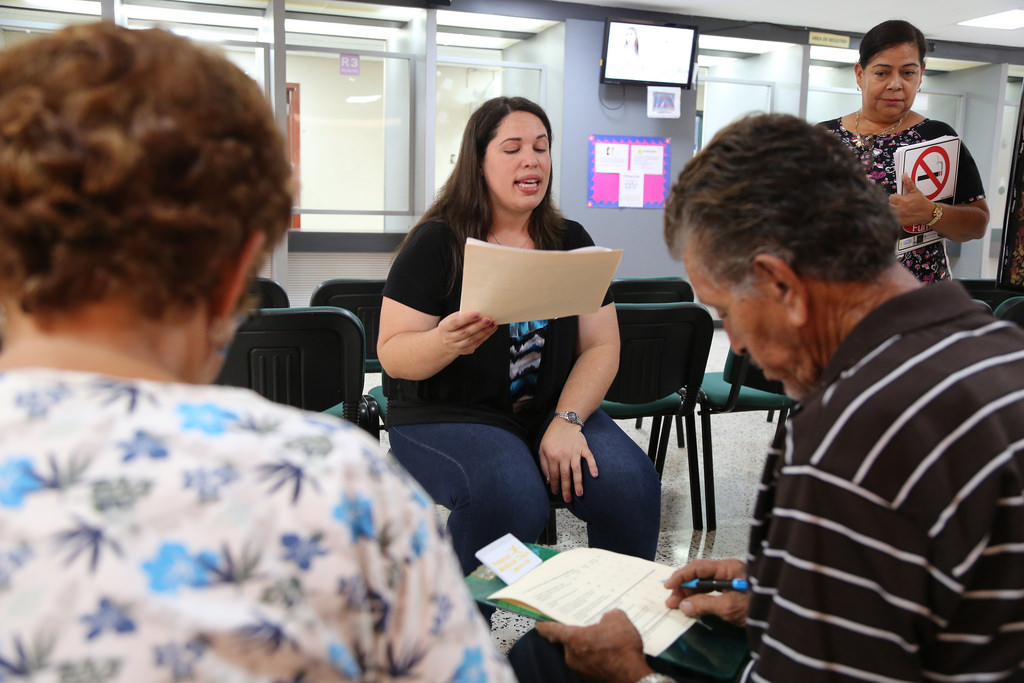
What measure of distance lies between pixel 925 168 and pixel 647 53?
5.00m

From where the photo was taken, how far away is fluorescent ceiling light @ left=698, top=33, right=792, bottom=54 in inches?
295

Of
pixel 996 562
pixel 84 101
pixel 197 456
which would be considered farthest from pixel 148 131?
pixel 996 562

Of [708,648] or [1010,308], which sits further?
[1010,308]

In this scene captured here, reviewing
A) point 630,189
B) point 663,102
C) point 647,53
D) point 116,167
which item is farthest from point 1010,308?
point 663,102

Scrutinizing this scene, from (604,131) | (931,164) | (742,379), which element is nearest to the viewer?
(931,164)

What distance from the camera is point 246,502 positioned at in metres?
0.51

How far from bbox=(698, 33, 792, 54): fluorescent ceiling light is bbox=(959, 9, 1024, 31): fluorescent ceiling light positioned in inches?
63.6

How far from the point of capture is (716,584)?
1.17 metres

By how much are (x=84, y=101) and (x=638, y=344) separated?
215cm

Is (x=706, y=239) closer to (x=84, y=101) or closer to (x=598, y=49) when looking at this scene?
(x=84, y=101)

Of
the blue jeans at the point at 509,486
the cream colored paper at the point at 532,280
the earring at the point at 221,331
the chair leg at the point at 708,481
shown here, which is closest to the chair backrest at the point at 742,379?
the chair leg at the point at 708,481

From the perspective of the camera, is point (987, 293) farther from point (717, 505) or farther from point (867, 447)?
point (867, 447)

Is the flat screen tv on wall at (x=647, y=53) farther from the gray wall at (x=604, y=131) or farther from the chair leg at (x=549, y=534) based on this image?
the chair leg at (x=549, y=534)

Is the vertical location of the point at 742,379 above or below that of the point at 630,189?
below
